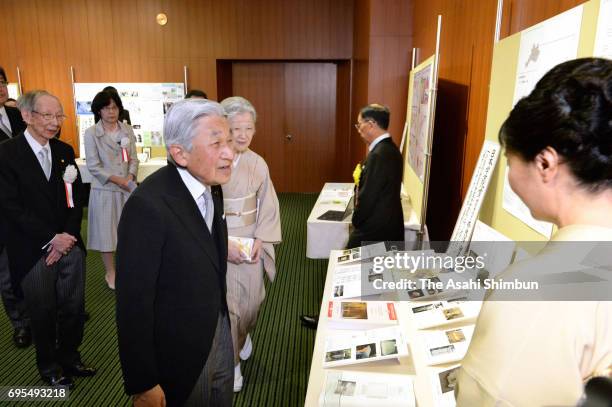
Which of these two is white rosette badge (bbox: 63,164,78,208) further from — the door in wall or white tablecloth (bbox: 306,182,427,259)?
the door in wall

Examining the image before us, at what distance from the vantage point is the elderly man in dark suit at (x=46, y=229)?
2115 mm

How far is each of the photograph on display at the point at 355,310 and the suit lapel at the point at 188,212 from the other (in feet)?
2.05

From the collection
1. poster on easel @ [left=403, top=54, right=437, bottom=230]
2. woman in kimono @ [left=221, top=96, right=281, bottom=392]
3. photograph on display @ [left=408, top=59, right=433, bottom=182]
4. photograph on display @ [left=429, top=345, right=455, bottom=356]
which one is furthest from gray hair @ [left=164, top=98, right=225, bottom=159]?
photograph on display @ [left=408, top=59, right=433, bottom=182]

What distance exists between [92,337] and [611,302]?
10.3 feet

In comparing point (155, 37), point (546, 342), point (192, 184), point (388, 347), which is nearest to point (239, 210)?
point (192, 184)

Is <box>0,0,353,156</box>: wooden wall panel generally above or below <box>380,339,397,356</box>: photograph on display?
above

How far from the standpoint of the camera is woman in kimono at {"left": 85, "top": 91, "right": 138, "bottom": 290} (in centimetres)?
350

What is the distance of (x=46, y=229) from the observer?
2.16 metres

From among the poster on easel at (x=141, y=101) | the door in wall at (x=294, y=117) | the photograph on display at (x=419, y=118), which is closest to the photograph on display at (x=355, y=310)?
the photograph on display at (x=419, y=118)

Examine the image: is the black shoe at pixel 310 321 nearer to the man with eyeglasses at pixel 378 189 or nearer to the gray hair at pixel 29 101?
the man with eyeglasses at pixel 378 189

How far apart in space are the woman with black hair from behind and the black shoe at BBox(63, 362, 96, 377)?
2.47 m

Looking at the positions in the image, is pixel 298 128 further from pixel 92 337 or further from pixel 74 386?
pixel 74 386

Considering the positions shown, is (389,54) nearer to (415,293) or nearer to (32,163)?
(415,293)

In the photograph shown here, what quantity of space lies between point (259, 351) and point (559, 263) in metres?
2.45
